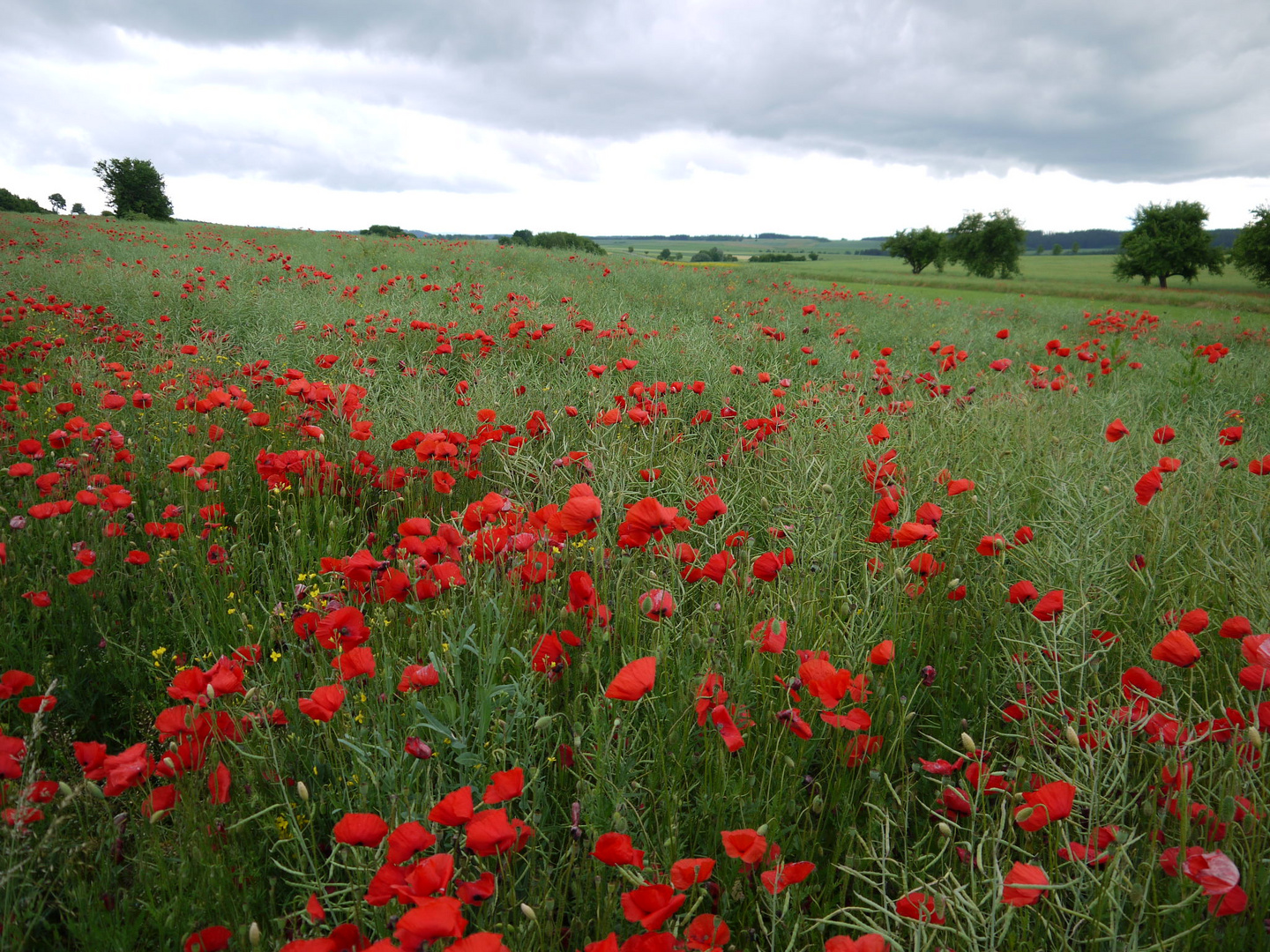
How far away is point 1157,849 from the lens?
1283 mm

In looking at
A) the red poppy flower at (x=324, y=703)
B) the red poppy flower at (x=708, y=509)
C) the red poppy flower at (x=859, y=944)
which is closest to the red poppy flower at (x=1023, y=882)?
the red poppy flower at (x=859, y=944)

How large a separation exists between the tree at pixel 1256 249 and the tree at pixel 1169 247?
3.74 meters

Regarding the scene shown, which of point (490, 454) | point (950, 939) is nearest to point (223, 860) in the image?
point (950, 939)

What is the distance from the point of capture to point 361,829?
101 centimetres

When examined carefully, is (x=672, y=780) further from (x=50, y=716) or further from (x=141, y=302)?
(x=141, y=302)

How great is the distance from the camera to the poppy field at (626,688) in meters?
1.12

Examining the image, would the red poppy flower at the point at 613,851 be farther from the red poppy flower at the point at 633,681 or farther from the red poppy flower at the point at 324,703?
the red poppy flower at the point at 324,703

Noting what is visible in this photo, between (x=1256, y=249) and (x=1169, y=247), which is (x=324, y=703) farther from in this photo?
(x=1169, y=247)

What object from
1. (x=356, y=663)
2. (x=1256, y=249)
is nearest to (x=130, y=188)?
(x=356, y=663)

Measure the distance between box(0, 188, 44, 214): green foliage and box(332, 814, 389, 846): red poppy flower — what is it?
169 ft

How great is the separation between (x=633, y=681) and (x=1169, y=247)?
A: 5024 cm

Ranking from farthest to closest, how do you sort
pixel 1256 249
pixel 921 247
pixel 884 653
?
pixel 921 247, pixel 1256 249, pixel 884 653

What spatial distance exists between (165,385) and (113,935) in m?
3.44

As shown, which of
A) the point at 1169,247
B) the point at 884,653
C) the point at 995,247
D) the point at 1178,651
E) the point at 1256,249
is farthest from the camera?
the point at 995,247
